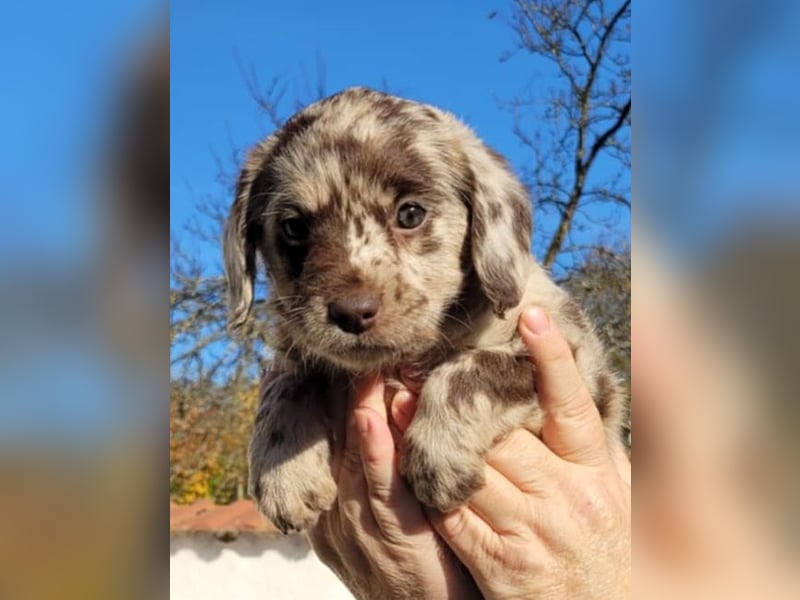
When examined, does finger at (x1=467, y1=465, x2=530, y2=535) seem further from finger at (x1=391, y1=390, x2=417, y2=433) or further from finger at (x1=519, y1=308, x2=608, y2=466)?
finger at (x1=391, y1=390, x2=417, y2=433)

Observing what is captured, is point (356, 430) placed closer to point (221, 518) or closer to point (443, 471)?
point (443, 471)

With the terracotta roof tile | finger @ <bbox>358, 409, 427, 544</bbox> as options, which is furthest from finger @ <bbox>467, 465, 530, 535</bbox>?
the terracotta roof tile

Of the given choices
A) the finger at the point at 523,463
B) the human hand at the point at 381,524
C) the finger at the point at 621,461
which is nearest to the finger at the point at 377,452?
the human hand at the point at 381,524

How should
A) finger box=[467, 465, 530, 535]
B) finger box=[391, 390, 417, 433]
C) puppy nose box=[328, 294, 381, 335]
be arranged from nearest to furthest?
puppy nose box=[328, 294, 381, 335] → finger box=[467, 465, 530, 535] → finger box=[391, 390, 417, 433]

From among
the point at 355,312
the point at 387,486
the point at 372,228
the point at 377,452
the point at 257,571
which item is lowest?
the point at 257,571

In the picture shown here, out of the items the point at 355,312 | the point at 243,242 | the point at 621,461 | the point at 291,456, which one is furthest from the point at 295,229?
the point at 621,461
